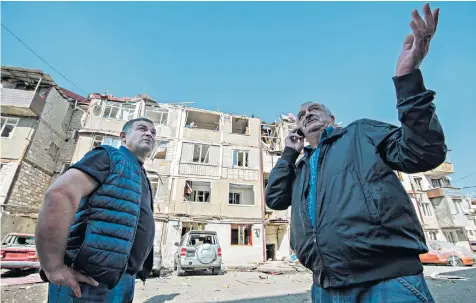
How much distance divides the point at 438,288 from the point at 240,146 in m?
→ 16.3

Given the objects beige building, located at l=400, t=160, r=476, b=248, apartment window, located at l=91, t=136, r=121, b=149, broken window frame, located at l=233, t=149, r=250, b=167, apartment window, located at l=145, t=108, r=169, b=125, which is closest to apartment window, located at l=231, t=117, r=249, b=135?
broken window frame, located at l=233, t=149, r=250, b=167

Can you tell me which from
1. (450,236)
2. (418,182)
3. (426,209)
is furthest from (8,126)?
(450,236)

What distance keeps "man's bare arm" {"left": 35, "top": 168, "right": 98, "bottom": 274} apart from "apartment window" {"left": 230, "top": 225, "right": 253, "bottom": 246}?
16238mm

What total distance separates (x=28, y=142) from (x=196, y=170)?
12.4m

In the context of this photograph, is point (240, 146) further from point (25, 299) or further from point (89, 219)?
point (89, 219)

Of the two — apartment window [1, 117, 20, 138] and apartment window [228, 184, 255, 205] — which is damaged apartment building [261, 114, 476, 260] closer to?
apartment window [228, 184, 255, 205]

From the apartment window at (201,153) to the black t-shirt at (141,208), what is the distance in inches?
669

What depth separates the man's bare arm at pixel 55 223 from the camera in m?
1.33

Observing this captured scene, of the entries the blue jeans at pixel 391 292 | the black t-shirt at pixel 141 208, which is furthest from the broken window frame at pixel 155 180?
the blue jeans at pixel 391 292

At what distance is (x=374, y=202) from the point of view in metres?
1.32

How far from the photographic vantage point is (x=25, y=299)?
17.1ft

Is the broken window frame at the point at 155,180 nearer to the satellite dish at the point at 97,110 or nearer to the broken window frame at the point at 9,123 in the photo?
the satellite dish at the point at 97,110

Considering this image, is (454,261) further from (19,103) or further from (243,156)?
(19,103)

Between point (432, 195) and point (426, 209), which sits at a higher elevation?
point (432, 195)
